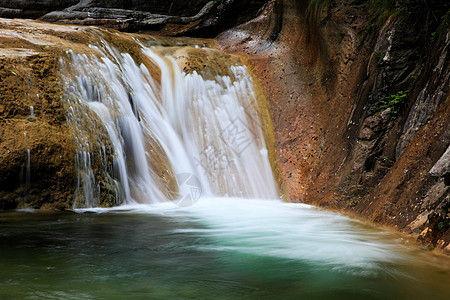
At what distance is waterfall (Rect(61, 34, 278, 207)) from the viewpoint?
779 cm

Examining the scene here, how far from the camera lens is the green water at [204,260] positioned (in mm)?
3330

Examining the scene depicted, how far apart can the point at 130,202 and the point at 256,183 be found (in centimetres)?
314

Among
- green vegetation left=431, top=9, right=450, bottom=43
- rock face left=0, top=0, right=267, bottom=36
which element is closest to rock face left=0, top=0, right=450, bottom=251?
green vegetation left=431, top=9, right=450, bottom=43

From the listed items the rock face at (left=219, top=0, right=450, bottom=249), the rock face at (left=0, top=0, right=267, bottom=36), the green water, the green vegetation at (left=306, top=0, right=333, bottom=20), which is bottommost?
the green water

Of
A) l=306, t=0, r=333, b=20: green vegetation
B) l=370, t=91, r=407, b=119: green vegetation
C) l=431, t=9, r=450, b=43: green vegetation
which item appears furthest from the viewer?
l=306, t=0, r=333, b=20: green vegetation

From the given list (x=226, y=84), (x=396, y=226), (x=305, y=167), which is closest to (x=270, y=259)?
(x=396, y=226)

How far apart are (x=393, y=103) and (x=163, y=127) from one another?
4805 mm

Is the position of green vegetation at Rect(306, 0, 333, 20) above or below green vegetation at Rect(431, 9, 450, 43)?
above

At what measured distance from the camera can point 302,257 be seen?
4.48 m

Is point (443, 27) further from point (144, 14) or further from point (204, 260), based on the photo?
point (144, 14)

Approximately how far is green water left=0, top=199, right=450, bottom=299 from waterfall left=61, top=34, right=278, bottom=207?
137 centimetres

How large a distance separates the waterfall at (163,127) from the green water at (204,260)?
1370mm

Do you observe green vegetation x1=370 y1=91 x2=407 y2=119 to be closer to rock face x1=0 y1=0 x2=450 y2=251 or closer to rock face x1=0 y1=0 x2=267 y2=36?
rock face x1=0 y1=0 x2=450 y2=251

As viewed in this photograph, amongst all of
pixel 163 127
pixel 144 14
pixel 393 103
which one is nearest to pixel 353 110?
pixel 393 103
